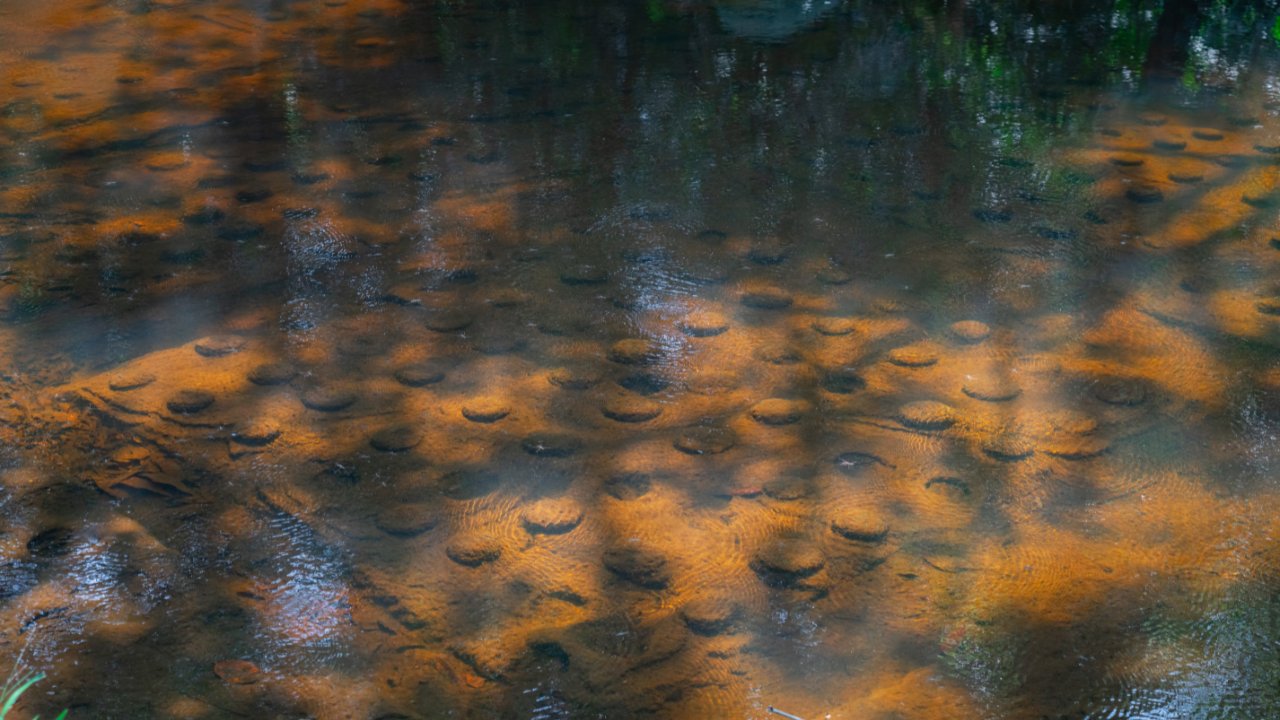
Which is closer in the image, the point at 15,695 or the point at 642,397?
the point at 15,695

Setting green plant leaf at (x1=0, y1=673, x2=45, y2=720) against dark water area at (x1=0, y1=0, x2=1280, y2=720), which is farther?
dark water area at (x1=0, y1=0, x2=1280, y2=720)

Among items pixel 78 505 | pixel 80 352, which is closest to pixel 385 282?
pixel 80 352

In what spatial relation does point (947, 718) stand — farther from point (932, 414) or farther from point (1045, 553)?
point (932, 414)

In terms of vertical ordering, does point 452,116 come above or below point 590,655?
above

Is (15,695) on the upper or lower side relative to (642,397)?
upper

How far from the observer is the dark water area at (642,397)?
1917 mm

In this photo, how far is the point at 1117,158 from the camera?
4.04m

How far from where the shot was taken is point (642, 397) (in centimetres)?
266

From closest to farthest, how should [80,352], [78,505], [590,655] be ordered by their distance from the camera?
1. [590,655]
2. [78,505]
3. [80,352]

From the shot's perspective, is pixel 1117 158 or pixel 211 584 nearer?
pixel 211 584

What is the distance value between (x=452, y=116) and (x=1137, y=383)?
2.88m

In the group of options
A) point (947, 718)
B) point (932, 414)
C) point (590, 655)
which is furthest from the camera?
point (932, 414)

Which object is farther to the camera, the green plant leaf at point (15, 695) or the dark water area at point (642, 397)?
the dark water area at point (642, 397)

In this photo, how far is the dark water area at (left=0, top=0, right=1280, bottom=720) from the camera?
1917 millimetres
